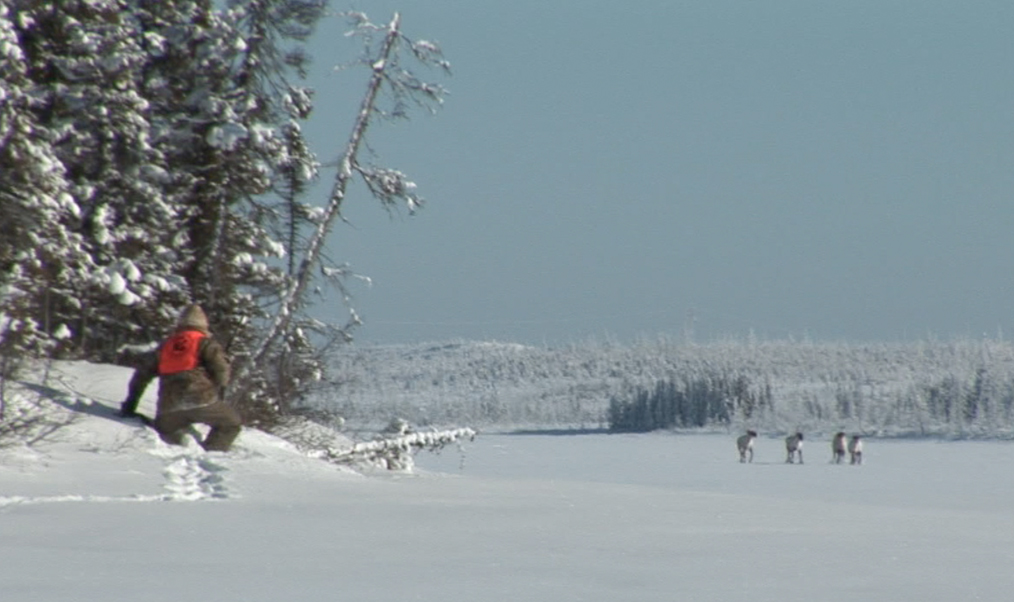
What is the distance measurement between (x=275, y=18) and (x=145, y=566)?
17.2 meters

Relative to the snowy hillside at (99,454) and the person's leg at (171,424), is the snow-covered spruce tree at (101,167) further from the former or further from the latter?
the person's leg at (171,424)

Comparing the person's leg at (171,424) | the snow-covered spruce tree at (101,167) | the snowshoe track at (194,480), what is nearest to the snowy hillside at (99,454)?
the snowshoe track at (194,480)

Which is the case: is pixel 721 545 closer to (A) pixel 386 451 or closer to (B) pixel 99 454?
(B) pixel 99 454

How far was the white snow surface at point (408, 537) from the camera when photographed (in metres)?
5.24

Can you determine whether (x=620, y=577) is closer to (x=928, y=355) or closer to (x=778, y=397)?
(x=778, y=397)

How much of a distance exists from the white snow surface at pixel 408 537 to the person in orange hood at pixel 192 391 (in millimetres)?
249

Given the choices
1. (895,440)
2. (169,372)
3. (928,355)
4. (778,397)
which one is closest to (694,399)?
(778,397)

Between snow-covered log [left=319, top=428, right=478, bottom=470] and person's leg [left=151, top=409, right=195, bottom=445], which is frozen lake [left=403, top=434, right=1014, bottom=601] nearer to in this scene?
person's leg [left=151, top=409, right=195, bottom=445]

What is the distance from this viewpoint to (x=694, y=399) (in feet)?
282

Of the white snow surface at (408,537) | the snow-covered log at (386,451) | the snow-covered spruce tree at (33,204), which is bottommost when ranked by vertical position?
the white snow surface at (408,537)

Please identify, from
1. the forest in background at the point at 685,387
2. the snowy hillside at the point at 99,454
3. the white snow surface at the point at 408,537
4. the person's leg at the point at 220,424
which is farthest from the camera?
the forest in background at the point at 685,387

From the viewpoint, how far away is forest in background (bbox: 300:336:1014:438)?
64.4 meters

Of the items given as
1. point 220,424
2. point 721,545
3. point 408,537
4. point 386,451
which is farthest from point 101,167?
point 721,545

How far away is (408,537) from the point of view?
22.1 feet
